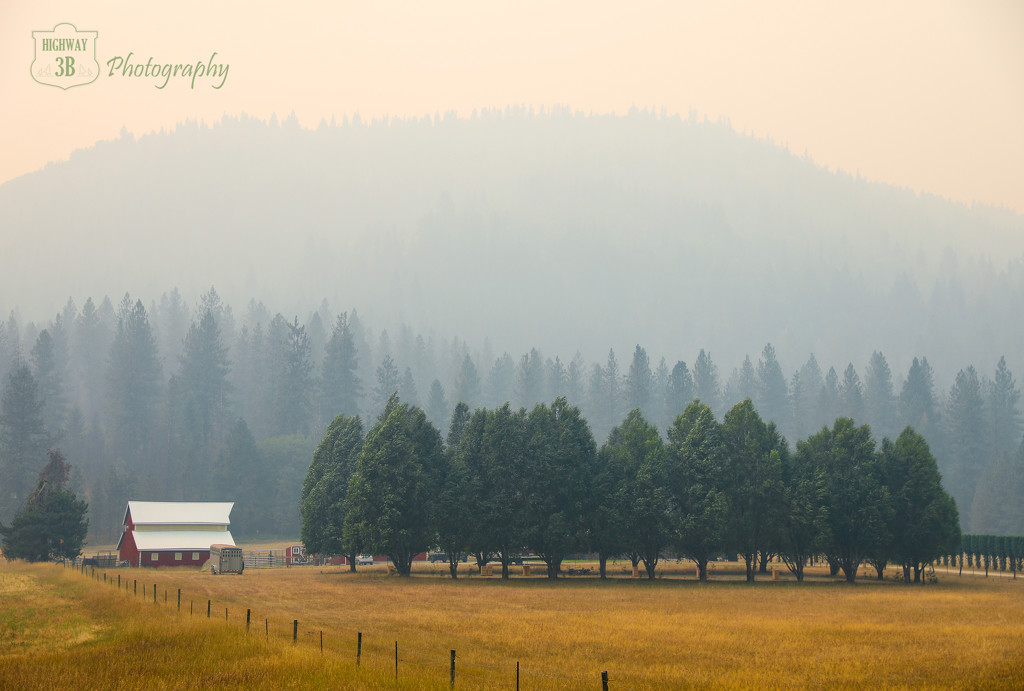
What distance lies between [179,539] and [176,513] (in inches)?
252

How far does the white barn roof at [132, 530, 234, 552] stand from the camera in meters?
104

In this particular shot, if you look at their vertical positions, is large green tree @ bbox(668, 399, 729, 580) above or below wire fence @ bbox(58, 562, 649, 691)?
above

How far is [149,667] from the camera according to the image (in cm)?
3309

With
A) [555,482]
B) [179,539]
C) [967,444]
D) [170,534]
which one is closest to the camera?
[555,482]

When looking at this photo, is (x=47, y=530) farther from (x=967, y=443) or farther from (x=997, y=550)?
(x=967, y=443)

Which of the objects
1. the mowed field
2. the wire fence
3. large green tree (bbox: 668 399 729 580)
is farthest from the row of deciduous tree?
the wire fence

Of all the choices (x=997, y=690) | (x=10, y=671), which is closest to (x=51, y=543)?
(x=10, y=671)

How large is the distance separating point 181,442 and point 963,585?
152m

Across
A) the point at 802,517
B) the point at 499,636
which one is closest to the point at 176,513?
the point at 802,517

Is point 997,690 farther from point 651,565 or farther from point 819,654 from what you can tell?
point 651,565

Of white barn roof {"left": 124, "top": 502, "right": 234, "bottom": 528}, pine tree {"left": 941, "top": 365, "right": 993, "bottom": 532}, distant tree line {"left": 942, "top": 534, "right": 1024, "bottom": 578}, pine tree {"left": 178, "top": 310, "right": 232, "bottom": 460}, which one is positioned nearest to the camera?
distant tree line {"left": 942, "top": 534, "right": 1024, "bottom": 578}

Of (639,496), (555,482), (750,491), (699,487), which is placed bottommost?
(639,496)

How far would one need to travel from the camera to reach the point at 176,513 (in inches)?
4451

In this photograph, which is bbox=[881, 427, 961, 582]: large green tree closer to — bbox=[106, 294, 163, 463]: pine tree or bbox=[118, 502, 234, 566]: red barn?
bbox=[118, 502, 234, 566]: red barn
